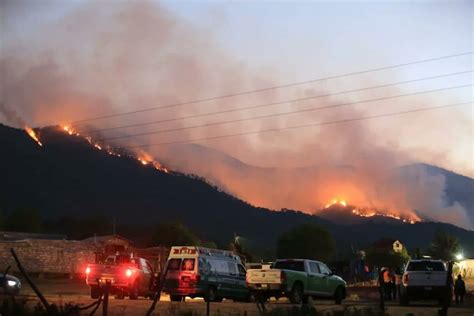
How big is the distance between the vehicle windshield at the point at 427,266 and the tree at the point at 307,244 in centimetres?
6242

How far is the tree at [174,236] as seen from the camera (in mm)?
82688

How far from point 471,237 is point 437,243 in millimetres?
119632

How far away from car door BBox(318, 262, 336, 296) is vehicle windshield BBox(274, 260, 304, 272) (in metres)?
1.19

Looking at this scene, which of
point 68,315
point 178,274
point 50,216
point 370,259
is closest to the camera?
point 68,315

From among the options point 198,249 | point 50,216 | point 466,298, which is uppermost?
point 50,216

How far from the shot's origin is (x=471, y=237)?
193 metres

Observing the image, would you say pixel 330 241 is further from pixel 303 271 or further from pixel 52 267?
pixel 303 271

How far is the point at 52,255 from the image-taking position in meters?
52.5

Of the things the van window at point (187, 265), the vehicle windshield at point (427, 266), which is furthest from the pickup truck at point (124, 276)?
the vehicle windshield at point (427, 266)

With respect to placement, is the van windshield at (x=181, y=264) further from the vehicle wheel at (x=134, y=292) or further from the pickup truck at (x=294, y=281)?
the pickup truck at (x=294, y=281)

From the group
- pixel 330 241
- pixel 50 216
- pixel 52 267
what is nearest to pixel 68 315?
pixel 52 267

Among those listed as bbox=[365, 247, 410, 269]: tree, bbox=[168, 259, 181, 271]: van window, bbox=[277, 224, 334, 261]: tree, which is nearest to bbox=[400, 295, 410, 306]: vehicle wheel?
bbox=[168, 259, 181, 271]: van window

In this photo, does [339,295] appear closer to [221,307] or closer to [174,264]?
[174,264]

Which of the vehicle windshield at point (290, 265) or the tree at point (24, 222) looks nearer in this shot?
the vehicle windshield at point (290, 265)
